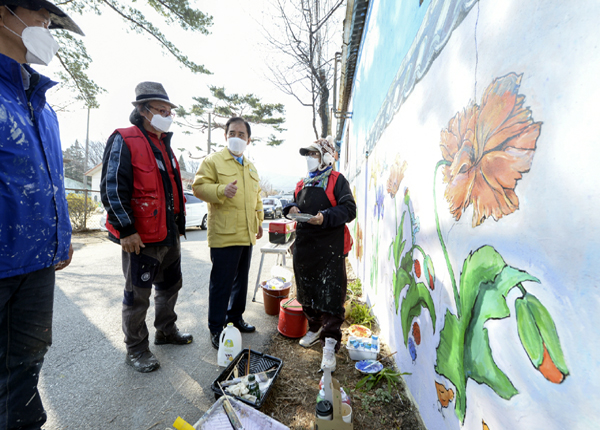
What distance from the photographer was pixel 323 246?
267 centimetres

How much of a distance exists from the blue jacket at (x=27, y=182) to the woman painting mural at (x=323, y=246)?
1.66m

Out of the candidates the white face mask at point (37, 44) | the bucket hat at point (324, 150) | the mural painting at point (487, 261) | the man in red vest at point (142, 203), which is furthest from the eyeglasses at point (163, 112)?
the mural painting at point (487, 261)

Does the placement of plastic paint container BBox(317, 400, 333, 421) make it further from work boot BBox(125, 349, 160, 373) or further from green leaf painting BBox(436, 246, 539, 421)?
work boot BBox(125, 349, 160, 373)

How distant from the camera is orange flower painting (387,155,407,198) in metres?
2.47

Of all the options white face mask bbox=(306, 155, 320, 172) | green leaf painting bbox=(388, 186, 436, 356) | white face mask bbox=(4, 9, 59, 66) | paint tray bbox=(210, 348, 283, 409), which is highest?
white face mask bbox=(4, 9, 59, 66)

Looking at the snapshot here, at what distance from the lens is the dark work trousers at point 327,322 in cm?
271

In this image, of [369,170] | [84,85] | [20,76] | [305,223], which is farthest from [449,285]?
[84,85]

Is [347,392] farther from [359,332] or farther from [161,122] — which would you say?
[161,122]

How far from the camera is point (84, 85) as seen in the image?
7852mm

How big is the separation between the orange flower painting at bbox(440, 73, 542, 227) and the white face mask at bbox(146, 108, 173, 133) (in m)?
2.28

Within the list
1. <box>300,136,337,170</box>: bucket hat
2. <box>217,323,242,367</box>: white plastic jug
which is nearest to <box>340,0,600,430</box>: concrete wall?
<box>300,136,337,170</box>: bucket hat

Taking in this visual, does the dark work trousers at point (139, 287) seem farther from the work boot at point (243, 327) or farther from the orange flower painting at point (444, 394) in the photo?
the orange flower painting at point (444, 394)

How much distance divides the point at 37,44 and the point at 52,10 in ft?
0.89

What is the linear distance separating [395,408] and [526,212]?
1.79 m
